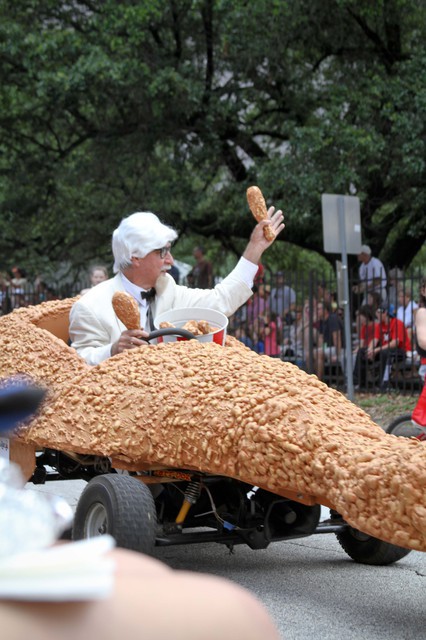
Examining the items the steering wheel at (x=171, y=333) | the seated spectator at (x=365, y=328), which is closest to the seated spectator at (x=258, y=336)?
the seated spectator at (x=365, y=328)

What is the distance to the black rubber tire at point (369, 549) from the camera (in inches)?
199

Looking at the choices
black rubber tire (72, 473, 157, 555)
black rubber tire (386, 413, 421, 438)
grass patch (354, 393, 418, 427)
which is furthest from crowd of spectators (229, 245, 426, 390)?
black rubber tire (72, 473, 157, 555)

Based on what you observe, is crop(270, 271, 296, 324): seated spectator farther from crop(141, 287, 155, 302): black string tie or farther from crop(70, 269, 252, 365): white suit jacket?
crop(141, 287, 155, 302): black string tie

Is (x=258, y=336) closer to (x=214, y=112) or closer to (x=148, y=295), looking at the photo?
(x=214, y=112)

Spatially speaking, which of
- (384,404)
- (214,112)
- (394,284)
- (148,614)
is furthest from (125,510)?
(214,112)

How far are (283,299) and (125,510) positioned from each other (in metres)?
10.6

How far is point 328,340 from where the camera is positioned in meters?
13.7

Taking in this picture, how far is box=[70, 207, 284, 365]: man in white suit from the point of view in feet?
17.4

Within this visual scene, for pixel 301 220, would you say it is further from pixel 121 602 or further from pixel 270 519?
pixel 121 602

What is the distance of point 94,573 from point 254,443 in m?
2.59

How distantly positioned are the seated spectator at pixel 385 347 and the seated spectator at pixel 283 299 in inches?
64.1

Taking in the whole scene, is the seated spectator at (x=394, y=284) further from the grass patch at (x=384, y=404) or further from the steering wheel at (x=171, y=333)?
the steering wheel at (x=171, y=333)

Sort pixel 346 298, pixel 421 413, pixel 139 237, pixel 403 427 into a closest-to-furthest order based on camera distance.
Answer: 1. pixel 139 237
2. pixel 421 413
3. pixel 403 427
4. pixel 346 298

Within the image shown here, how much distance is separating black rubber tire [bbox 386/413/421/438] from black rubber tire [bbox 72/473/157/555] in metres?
4.25
